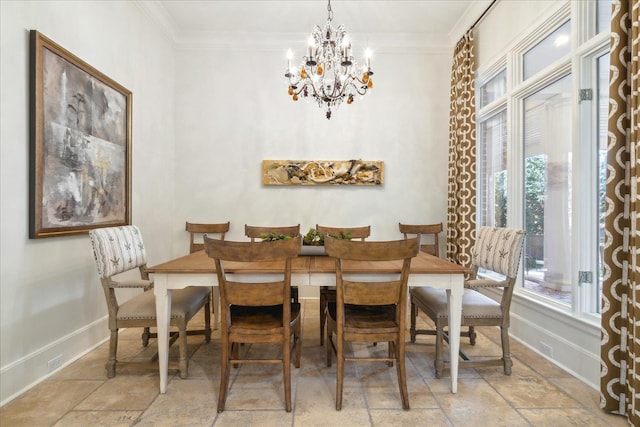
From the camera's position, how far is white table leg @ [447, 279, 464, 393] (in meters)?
2.07

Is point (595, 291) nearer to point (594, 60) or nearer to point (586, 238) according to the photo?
point (586, 238)

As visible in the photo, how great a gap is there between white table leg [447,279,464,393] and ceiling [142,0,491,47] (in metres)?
3.08

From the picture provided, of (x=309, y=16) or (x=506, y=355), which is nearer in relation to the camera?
(x=506, y=355)

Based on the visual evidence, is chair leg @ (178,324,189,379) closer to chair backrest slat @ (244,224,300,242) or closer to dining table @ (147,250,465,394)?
dining table @ (147,250,465,394)

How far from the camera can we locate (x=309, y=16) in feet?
12.7

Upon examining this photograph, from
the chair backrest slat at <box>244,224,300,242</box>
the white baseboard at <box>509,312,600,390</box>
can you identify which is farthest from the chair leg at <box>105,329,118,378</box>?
the white baseboard at <box>509,312,600,390</box>

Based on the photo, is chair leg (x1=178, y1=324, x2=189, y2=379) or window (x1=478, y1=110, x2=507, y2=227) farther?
window (x1=478, y1=110, x2=507, y2=227)

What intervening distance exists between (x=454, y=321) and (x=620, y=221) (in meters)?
1.05

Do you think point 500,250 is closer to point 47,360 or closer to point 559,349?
point 559,349

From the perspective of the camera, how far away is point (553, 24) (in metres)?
2.70

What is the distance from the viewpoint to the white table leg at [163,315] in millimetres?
2051

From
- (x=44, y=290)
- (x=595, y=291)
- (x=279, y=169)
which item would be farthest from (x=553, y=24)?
(x=44, y=290)

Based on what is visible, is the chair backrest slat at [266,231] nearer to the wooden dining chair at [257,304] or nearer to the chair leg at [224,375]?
the wooden dining chair at [257,304]

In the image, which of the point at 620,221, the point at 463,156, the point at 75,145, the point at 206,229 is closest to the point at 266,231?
the point at 206,229
